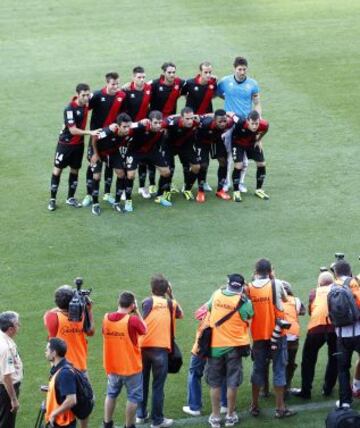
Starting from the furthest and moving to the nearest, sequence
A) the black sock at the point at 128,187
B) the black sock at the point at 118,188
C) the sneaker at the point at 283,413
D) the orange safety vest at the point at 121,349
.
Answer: the black sock at the point at 118,188
the black sock at the point at 128,187
the sneaker at the point at 283,413
the orange safety vest at the point at 121,349

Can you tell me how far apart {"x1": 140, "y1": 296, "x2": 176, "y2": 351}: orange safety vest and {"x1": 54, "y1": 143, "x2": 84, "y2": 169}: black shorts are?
5.27 m

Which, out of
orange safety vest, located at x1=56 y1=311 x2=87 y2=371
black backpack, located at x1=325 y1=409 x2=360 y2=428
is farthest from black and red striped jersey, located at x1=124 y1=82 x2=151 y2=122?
black backpack, located at x1=325 y1=409 x2=360 y2=428

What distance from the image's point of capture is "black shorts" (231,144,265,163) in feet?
52.4

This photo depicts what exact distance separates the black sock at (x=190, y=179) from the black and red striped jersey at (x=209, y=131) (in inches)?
17.8

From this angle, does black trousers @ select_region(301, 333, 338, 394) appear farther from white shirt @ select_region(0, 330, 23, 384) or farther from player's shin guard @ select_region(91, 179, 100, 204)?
player's shin guard @ select_region(91, 179, 100, 204)

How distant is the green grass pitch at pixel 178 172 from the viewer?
13.6 m

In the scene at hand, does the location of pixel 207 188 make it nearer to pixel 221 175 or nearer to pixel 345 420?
pixel 221 175

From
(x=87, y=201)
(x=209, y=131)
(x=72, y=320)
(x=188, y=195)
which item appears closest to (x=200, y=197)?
(x=188, y=195)

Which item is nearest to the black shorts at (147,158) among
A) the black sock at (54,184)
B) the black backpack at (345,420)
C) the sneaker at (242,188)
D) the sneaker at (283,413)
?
the black sock at (54,184)

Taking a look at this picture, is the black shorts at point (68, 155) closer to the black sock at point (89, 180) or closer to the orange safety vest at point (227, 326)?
the black sock at point (89, 180)

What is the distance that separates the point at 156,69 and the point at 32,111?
285cm

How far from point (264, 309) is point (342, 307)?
739 millimetres

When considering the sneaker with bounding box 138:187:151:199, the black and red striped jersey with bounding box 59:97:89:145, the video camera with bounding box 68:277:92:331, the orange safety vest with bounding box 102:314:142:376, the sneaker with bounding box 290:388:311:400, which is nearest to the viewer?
the video camera with bounding box 68:277:92:331

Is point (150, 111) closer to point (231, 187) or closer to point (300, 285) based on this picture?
point (231, 187)
